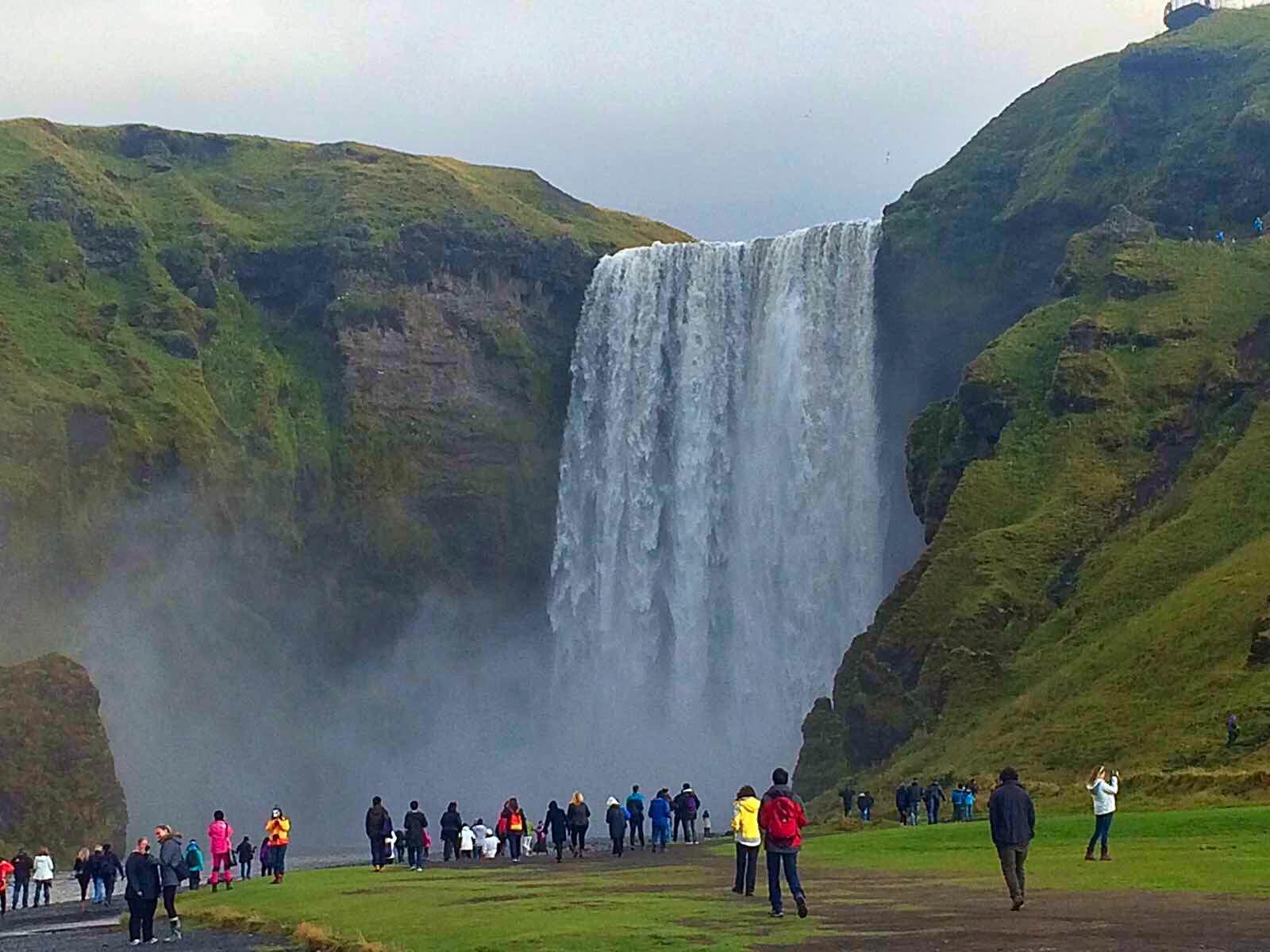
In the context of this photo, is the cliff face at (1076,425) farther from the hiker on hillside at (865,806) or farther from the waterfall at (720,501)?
the waterfall at (720,501)

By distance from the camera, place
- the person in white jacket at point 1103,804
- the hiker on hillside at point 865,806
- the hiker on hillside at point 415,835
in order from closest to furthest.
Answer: the person in white jacket at point 1103,804
the hiker on hillside at point 415,835
the hiker on hillside at point 865,806

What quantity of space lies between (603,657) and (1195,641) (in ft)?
170

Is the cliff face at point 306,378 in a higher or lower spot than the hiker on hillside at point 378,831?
higher

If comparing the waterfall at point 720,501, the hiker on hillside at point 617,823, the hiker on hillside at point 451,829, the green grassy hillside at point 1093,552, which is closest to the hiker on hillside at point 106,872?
the hiker on hillside at point 451,829

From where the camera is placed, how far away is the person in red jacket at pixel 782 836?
26719mm

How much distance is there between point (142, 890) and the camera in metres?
33.9

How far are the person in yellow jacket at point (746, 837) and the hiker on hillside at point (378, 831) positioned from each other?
49.7 ft

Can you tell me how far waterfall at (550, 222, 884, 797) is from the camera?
97.6 metres

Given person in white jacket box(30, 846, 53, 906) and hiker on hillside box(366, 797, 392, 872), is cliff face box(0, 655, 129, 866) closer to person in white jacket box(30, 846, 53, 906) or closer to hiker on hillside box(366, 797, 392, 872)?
person in white jacket box(30, 846, 53, 906)

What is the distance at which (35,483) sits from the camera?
320 ft

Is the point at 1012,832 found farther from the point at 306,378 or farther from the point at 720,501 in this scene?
the point at 306,378

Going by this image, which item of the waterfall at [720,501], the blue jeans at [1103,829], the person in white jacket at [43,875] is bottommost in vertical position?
the blue jeans at [1103,829]

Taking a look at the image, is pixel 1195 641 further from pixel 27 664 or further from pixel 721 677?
pixel 27 664

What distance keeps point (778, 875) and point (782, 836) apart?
3.01 feet
